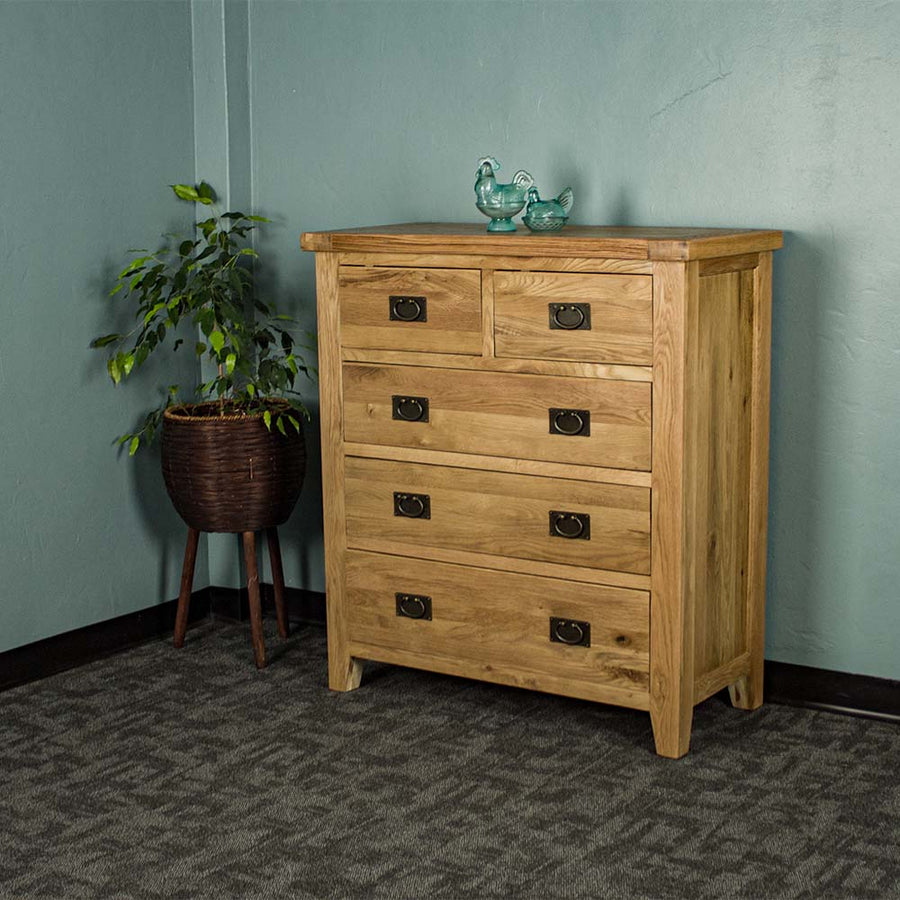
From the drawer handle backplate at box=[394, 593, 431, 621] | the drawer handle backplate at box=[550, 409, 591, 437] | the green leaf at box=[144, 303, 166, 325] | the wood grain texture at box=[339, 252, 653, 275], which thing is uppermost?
the wood grain texture at box=[339, 252, 653, 275]

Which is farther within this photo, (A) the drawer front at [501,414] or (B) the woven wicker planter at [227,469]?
(B) the woven wicker planter at [227,469]

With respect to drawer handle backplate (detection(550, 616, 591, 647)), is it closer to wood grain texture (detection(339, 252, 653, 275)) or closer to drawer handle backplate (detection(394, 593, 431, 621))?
drawer handle backplate (detection(394, 593, 431, 621))

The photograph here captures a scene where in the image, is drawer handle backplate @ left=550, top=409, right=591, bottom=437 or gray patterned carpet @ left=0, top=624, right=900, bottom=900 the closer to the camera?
gray patterned carpet @ left=0, top=624, right=900, bottom=900

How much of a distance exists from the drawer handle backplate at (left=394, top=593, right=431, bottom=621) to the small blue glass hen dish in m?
0.83

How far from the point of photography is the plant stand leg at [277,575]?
3467 millimetres

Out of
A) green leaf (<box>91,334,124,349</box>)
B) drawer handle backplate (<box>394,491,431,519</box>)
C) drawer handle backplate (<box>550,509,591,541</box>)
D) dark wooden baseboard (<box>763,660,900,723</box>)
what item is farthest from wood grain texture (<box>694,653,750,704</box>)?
green leaf (<box>91,334,124,349</box>)

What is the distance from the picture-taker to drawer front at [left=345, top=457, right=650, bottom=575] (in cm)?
273

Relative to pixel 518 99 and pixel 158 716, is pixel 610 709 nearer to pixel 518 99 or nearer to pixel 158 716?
pixel 158 716

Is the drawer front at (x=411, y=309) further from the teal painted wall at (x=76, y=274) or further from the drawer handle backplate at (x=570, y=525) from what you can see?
the teal painted wall at (x=76, y=274)

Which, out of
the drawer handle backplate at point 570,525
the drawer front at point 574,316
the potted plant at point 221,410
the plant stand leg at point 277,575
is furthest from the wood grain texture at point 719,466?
the plant stand leg at point 277,575

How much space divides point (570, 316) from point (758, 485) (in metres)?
0.58

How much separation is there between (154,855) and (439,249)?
130 centimetres

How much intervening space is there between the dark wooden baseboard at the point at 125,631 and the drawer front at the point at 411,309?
944mm

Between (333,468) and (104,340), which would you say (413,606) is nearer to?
(333,468)
